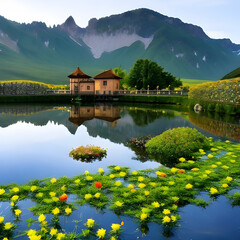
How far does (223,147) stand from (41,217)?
Answer: 33.1 feet

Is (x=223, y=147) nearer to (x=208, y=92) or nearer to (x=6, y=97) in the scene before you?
(x=208, y=92)

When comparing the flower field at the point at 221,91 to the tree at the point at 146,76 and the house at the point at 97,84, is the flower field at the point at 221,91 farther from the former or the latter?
the house at the point at 97,84

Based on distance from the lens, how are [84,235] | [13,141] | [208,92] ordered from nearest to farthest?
[84,235] < [13,141] < [208,92]

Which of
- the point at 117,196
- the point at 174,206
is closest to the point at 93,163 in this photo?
the point at 117,196

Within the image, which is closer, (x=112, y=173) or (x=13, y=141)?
(x=112, y=173)

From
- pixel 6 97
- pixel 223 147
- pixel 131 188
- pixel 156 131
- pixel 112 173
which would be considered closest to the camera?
pixel 131 188

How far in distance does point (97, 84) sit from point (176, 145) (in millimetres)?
55714

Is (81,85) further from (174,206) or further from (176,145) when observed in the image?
(174,206)

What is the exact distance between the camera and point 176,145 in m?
11.4

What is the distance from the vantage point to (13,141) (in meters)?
14.2

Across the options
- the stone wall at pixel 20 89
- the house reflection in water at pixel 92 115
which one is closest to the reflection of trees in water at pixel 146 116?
the house reflection in water at pixel 92 115

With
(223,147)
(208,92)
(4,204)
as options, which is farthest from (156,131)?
(208,92)

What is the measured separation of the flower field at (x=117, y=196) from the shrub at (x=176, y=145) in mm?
1681

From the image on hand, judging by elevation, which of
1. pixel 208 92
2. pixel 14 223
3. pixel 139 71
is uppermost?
pixel 139 71
